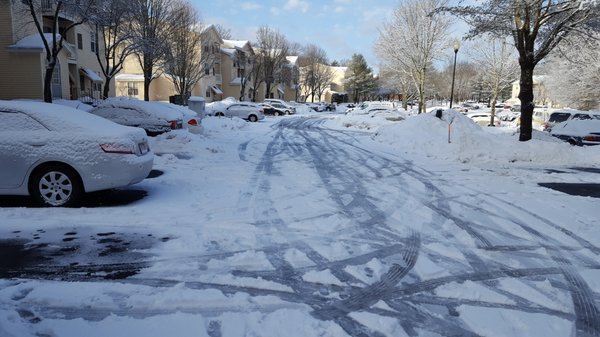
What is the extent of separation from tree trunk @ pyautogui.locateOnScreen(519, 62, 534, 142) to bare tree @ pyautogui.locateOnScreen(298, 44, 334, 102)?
252 ft

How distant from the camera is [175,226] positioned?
248 inches

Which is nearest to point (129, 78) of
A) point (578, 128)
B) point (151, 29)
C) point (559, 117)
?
point (151, 29)

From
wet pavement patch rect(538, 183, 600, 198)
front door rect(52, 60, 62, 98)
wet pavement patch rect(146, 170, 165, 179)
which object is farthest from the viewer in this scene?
front door rect(52, 60, 62, 98)

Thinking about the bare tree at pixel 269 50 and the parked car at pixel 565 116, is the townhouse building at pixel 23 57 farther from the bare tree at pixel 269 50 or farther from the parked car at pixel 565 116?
the bare tree at pixel 269 50

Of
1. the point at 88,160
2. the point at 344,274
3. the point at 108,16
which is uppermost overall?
the point at 108,16

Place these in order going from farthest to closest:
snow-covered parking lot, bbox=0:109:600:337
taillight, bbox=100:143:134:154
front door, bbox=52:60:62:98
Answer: front door, bbox=52:60:62:98, taillight, bbox=100:143:134:154, snow-covered parking lot, bbox=0:109:600:337

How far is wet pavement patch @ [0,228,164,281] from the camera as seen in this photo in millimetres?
4598

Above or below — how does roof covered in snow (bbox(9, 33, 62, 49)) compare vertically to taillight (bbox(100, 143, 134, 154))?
above

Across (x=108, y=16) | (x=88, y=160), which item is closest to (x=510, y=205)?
(x=88, y=160)

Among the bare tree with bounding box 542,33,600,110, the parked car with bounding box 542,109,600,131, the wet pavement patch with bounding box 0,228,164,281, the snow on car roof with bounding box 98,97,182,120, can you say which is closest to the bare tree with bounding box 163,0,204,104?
the snow on car roof with bounding box 98,97,182,120

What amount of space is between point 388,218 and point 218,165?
20.2 feet

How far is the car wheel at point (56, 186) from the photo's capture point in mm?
6957

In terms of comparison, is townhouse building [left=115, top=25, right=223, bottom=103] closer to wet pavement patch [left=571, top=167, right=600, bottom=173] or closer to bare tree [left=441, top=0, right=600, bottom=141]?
bare tree [left=441, top=0, right=600, bottom=141]

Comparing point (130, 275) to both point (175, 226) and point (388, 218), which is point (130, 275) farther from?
point (388, 218)
